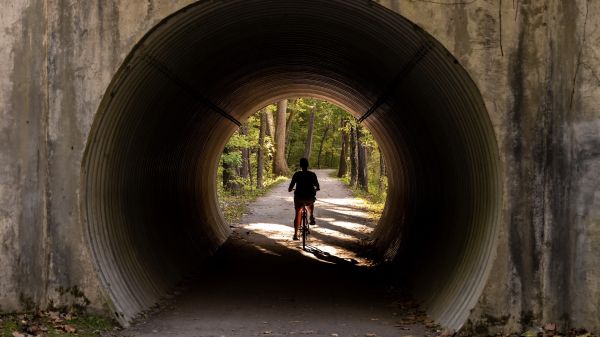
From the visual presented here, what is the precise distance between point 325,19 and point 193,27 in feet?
5.19

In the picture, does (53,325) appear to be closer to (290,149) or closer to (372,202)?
(372,202)

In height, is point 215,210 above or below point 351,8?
below

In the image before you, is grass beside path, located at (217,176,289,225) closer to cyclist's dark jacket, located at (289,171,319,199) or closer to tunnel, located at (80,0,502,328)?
cyclist's dark jacket, located at (289,171,319,199)

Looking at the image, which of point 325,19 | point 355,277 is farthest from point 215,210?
point 325,19

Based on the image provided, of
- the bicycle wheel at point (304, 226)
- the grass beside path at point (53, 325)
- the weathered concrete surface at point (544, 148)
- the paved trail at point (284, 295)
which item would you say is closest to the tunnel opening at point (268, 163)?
the bicycle wheel at point (304, 226)

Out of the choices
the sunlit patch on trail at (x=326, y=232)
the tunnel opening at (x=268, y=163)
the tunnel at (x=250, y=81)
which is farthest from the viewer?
the tunnel opening at (x=268, y=163)

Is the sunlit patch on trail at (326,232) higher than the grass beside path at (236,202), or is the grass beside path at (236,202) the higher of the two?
the grass beside path at (236,202)

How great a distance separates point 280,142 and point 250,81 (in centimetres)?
3297

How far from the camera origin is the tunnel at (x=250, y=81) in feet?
23.7

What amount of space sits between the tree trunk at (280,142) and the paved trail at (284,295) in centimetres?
2644

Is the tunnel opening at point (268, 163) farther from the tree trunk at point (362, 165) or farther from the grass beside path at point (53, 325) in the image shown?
the grass beside path at point (53, 325)

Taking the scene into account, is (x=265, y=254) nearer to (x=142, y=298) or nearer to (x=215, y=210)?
(x=215, y=210)

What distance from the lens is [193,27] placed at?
25.0 feet

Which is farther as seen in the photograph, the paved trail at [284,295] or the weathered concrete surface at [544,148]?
the paved trail at [284,295]
